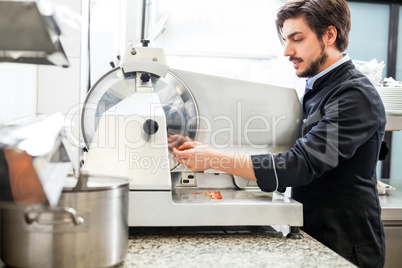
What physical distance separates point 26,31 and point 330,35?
3.46ft

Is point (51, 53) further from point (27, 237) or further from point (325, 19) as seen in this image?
point (325, 19)

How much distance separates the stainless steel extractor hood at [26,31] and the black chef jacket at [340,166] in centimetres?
68

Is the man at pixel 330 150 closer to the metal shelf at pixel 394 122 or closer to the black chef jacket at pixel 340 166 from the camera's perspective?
the black chef jacket at pixel 340 166

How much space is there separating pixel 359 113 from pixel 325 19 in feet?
1.18

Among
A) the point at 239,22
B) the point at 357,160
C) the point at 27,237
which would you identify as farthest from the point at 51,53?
the point at 239,22

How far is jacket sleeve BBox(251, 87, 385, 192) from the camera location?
1182 mm

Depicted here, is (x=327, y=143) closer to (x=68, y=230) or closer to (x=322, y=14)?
(x=322, y=14)

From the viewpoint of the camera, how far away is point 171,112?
1212mm

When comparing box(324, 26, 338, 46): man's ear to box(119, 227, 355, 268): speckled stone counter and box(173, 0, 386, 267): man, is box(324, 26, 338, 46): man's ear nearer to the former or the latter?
box(173, 0, 386, 267): man

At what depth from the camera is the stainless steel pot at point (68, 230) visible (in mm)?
717

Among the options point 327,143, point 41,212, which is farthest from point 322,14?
point 41,212

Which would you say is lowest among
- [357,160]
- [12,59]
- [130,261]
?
[130,261]

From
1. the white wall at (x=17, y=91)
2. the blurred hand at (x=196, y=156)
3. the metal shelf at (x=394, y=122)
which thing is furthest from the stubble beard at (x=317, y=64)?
the white wall at (x=17, y=91)

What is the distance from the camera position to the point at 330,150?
1.21 m
